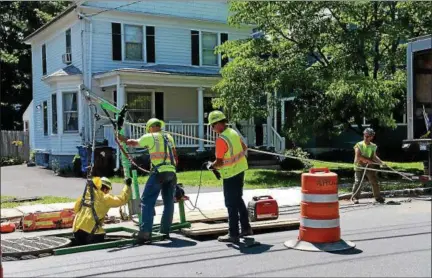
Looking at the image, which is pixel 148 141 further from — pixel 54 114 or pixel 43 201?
pixel 54 114

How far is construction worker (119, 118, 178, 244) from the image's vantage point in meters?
7.72

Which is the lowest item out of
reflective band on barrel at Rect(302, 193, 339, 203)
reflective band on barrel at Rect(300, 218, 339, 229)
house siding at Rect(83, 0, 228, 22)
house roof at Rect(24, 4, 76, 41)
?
reflective band on barrel at Rect(300, 218, 339, 229)

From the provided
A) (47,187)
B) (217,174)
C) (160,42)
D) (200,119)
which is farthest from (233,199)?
(160,42)

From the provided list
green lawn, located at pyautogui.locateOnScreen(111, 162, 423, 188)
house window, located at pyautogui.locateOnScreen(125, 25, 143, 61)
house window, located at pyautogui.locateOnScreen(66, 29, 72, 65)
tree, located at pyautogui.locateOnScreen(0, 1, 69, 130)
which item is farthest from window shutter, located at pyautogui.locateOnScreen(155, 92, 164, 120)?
tree, located at pyautogui.locateOnScreen(0, 1, 69, 130)

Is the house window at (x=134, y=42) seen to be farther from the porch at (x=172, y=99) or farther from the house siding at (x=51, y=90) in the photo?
the house siding at (x=51, y=90)

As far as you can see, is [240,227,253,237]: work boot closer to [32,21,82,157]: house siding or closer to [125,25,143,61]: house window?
[32,21,82,157]: house siding

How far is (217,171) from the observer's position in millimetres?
7887

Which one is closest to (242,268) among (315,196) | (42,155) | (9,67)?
(315,196)

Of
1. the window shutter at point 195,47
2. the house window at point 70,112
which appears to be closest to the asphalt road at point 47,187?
the house window at point 70,112

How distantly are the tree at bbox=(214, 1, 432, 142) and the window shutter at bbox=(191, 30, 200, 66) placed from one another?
626cm

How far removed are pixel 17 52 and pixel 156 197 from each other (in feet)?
60.0

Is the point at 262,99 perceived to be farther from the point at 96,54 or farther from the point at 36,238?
the point at 36,238

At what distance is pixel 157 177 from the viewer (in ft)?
25.9

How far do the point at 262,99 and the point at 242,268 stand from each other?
11.7 metres
